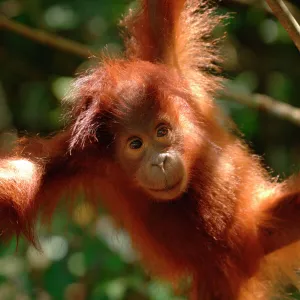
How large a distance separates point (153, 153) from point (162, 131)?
0.48 feet

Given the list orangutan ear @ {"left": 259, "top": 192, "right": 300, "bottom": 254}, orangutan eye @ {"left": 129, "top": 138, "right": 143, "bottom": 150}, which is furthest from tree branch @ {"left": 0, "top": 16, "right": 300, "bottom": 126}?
orangutan eye @ {"left": 129, "top": 138, "right": 143, "bottom": 150}

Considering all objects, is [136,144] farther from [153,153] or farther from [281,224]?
[281,224]

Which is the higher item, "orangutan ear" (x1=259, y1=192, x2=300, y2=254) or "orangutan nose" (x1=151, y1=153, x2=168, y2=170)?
"orangutan nose" (x1=151, y1=153, x2=168, y2=170)

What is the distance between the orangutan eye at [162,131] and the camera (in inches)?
133

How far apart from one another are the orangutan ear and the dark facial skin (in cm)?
58

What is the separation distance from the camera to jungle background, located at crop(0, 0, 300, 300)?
160 inches

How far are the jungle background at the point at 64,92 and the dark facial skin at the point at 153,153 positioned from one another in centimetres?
57

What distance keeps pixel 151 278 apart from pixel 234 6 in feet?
7.03

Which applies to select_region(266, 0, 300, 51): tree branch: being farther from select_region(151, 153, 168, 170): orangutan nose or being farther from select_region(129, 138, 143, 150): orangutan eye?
select_region(129, 138, 143, 150): orangutan eye

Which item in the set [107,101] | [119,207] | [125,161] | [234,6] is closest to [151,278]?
[119,207]

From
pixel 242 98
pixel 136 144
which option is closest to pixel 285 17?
pixel 136 144

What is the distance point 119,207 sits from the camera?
3.72m

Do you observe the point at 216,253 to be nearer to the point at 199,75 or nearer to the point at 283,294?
the point at 283,294

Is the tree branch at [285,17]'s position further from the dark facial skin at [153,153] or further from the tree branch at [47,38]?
the tree branch at [47,38]
